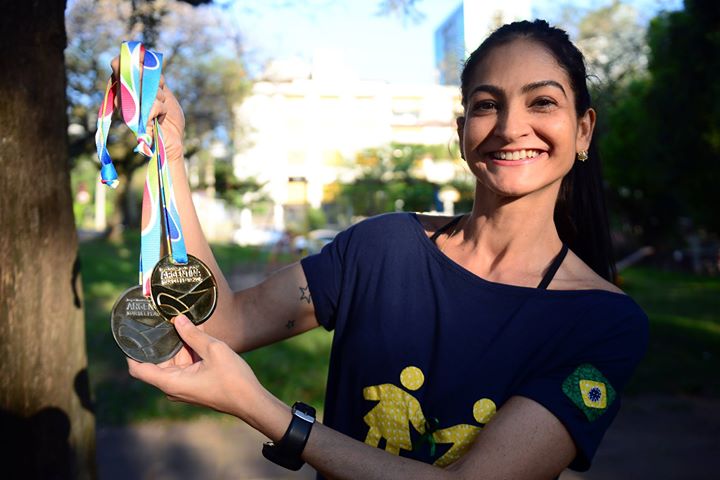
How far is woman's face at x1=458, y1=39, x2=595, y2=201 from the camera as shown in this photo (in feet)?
5.83

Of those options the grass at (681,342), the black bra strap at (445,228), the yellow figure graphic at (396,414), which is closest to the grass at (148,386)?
the grass at (681,342)

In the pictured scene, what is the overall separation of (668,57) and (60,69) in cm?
936

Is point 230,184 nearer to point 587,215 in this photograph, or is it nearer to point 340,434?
point 587,215

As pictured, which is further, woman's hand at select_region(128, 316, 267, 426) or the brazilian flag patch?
the brazilian flag patch

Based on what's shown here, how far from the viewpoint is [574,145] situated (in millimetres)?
1881

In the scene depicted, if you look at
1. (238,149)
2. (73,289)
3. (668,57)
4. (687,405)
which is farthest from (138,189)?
(73,289)

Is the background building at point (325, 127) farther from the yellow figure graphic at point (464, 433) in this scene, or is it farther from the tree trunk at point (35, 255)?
the yellow figure graphic at point (464, 433)

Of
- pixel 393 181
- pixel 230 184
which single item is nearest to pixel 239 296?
pixel 393 181

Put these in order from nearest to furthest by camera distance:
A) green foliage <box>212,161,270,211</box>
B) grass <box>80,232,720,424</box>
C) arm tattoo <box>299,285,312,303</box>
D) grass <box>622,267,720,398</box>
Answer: arm tattoo <box>299,285,312,303</box>
grass <box>80,232,720,424</box>
grass <box>622,267,720,398</box>
green foliage <box>212,161,270,211</box>

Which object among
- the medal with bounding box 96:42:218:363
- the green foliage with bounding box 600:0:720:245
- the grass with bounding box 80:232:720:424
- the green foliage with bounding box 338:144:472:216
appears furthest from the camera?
the green foliage with bounding box 338:144:472:216

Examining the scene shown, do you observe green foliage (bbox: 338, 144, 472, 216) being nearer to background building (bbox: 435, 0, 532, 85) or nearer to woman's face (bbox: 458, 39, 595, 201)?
background building (bbox: 435, 0, 532, 85)

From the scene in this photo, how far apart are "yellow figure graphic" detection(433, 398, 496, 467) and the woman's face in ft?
1.60

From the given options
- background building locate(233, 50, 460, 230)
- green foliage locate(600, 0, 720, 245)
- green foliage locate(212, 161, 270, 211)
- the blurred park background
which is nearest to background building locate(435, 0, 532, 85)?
the blurred park background

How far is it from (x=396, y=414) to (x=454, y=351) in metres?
0.19
